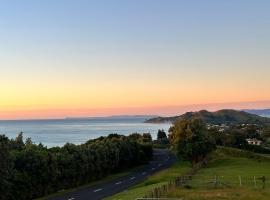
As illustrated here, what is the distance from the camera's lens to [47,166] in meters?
57.6

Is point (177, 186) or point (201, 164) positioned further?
point (201, 164)

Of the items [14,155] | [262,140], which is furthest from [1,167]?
[262,140]

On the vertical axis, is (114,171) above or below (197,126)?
Result: below

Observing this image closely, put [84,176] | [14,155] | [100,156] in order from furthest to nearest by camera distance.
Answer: [100,156], [84,176], [14,155]

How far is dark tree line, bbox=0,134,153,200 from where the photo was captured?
48.3 m

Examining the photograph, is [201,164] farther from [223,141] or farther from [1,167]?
[223,141]

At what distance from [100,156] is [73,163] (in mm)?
11989

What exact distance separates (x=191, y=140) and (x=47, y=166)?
33.1 metres

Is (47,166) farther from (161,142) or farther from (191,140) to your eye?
(161,142)

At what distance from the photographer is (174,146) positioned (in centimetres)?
8588

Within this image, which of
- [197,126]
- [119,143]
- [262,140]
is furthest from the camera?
[262,140]

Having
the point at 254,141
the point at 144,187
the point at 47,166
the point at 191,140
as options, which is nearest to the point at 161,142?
the point at 254,141

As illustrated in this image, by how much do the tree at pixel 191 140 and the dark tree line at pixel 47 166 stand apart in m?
11.5

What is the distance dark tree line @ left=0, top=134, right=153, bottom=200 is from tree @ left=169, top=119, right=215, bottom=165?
1154 cm
